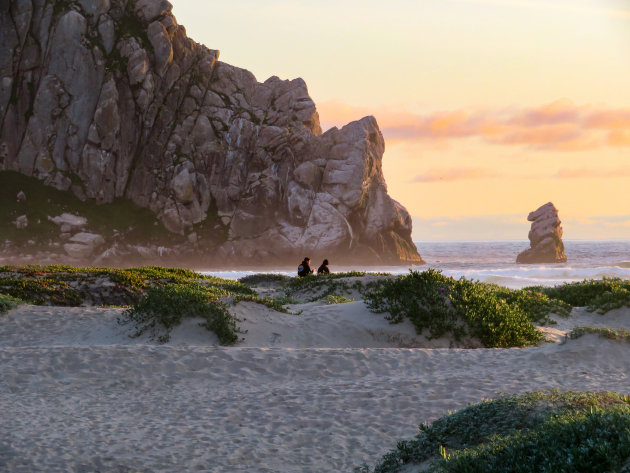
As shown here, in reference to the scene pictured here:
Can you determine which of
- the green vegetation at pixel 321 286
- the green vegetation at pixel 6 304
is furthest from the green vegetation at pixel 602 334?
the green vegetation at pixel 6 304

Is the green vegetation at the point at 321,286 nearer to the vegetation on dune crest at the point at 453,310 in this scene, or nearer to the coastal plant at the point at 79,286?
the coastal plant at the point at 79,286

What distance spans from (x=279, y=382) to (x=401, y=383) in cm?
228

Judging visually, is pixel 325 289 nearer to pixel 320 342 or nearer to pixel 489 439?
pixel 320 342

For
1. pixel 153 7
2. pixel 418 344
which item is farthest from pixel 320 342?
pixel 153 7

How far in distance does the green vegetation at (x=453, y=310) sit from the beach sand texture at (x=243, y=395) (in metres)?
0.78

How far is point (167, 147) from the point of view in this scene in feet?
293

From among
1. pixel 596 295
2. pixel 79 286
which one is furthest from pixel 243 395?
pixel 596 295

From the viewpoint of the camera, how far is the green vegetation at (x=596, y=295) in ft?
72.5

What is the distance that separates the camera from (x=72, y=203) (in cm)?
8456

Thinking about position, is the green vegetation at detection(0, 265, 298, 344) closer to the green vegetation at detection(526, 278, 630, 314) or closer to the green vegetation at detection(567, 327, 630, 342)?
the green vegetation at detection(567, 327, 630, 342)

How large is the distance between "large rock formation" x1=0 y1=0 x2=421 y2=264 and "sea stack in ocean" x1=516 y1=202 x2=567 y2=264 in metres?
19.8

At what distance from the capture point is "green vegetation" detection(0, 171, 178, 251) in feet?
264

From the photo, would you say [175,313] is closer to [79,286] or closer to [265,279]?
[79,286]

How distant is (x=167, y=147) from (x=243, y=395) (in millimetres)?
83613
